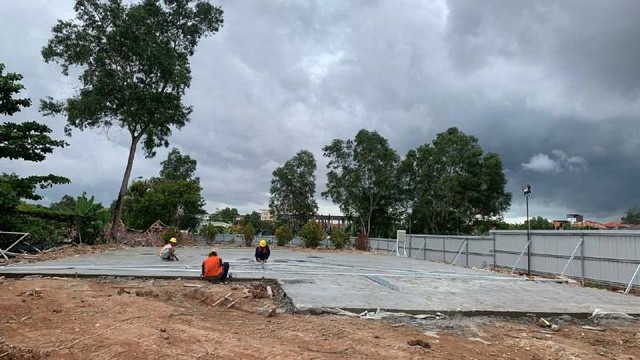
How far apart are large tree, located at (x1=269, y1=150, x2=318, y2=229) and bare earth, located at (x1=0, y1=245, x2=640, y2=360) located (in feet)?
161

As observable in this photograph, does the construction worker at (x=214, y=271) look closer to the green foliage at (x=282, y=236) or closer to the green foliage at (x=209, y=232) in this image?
the green foliage at (x=282, y=236)

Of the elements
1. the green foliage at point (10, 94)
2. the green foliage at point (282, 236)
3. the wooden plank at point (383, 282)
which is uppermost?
the green foliage at point (10, 94)

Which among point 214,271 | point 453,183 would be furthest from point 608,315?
point 453,183

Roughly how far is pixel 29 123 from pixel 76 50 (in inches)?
466

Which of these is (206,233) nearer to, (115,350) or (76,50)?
(76,50)

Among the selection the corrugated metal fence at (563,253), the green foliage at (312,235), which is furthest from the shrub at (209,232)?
the corrugated metal fence at (563,253)

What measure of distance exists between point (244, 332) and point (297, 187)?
172 ft

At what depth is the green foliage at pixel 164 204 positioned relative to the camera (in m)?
48.3

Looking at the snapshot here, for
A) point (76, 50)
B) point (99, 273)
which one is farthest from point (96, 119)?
point (99, 273)

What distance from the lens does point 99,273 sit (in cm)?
1216

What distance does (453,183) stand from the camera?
45.1m

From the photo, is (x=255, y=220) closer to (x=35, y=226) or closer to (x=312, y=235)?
(x=312, y=235)

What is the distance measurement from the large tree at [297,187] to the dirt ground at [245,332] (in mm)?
49107

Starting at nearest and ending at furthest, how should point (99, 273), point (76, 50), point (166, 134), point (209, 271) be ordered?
point (209, 271) < point (99, 273) < point (76, 50) < point (166, 134)
